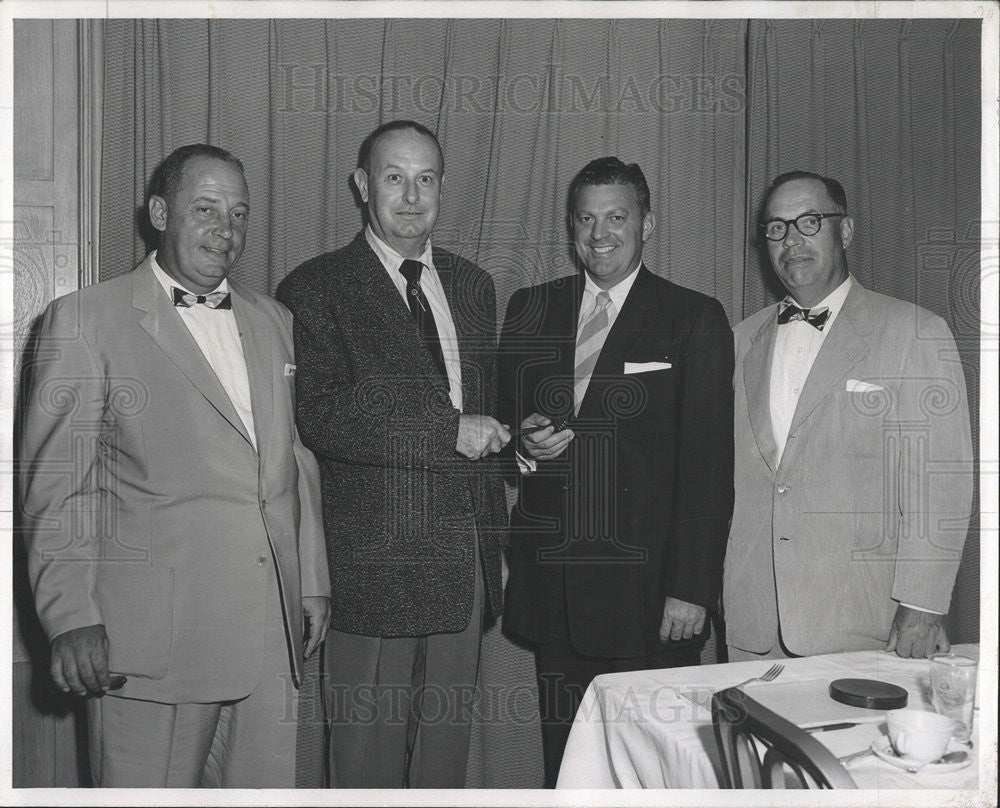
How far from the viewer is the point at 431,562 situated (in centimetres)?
223

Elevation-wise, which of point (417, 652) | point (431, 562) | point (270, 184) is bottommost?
point (417, 652)

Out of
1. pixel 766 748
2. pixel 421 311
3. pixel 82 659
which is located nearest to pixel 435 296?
pixel 421 311

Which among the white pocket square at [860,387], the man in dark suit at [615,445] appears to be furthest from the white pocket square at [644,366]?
the white pocket square at [860,387]

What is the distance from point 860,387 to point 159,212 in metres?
1.71

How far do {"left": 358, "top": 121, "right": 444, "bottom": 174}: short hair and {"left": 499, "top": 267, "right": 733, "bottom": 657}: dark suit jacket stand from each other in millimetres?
530

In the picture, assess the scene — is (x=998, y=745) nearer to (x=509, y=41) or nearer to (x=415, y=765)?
(x=415, y=765)

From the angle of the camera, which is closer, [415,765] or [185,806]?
[185,806]

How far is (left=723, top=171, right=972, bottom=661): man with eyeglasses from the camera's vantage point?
2248 mm

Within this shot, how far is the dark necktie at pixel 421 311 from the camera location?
7.39 feet

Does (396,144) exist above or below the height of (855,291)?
above

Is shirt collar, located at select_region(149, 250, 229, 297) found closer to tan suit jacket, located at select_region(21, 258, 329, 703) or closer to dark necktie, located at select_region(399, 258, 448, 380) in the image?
tan suit jacket, located at select_region(21, 258, 329, 703)

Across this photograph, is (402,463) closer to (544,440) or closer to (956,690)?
(544,440)

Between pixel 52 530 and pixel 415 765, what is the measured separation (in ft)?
3.35

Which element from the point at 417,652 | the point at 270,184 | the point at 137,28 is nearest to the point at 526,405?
the point at 417,652
